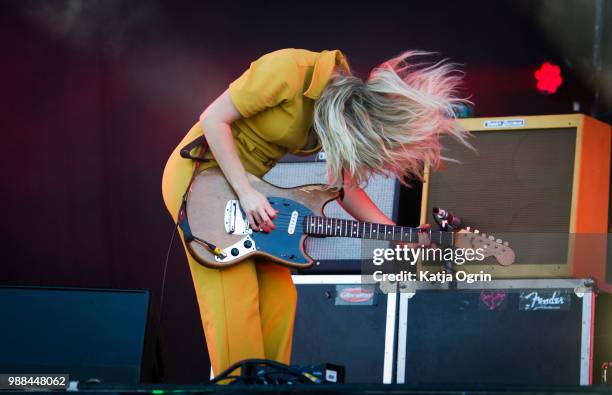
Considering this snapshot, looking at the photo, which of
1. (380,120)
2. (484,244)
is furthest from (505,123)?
(380,120)

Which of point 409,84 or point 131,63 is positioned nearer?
point 409,84

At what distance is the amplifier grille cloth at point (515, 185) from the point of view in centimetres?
355

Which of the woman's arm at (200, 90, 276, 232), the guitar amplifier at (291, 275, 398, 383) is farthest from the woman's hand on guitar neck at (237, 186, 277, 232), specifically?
the guitar amplifier at (291, 275, 398, 383)

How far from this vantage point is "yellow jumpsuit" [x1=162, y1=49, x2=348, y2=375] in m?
2.55

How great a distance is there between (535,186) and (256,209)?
1.48m

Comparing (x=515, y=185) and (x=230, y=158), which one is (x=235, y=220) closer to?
(x=230, y=158)

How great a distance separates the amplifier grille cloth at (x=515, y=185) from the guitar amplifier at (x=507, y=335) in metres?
0.27

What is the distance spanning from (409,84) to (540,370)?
1.21 metres

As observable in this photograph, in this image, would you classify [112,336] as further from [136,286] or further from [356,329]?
[136,286]

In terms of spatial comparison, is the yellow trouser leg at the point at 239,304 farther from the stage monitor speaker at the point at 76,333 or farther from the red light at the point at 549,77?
the red light at the point at 549,77

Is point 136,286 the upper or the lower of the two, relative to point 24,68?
lower

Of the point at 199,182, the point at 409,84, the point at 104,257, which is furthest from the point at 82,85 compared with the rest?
the point at 409,84

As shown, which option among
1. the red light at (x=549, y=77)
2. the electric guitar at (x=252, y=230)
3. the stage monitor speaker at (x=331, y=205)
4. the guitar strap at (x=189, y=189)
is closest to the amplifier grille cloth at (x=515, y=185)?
the stage monitor speaker at (x=331, y=205)

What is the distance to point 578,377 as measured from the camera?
314 cm
